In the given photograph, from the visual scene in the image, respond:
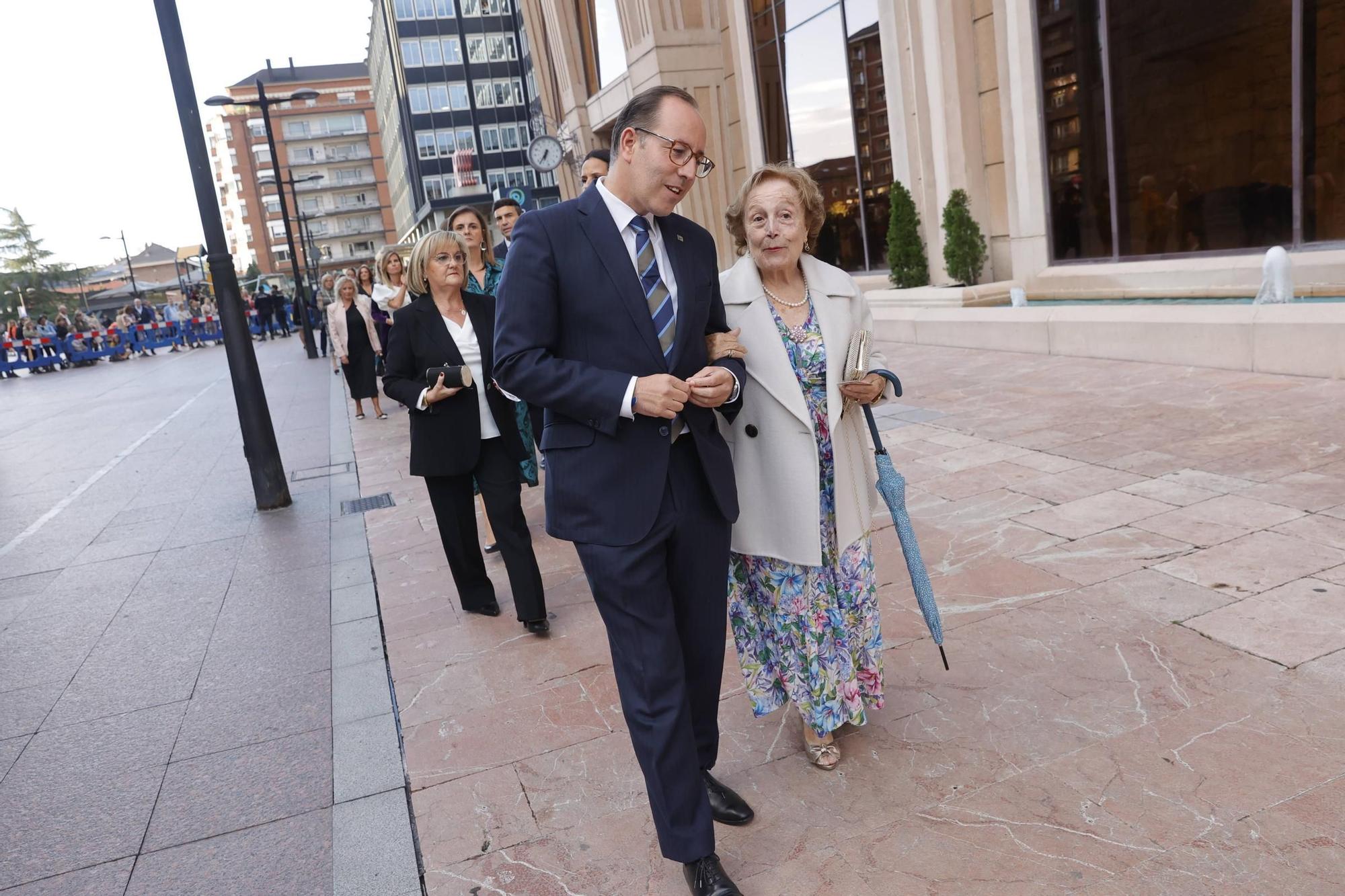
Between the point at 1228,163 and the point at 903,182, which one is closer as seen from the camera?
the point at 1228,163

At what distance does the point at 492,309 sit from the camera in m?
4.93

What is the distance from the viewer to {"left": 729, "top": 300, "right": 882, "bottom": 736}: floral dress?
2.93m

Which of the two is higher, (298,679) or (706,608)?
(706,608)

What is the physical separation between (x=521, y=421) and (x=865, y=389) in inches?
115

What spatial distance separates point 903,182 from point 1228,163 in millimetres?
5237

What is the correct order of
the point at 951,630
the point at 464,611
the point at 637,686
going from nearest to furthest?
the point at 637,686 → the point at 951,630 → the point at 464,611

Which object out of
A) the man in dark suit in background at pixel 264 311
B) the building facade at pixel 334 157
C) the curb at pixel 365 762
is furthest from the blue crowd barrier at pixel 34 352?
the building facade at pixel 334 157

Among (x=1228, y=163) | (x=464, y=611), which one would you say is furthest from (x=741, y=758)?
(x=1228, y=163)

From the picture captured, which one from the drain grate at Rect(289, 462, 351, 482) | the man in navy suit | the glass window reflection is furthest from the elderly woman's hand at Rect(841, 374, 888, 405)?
the glass window reflection

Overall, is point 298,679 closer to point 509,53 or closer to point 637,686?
point 637,686

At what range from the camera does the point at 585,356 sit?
2.40 m

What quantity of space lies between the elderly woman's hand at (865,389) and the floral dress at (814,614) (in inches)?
3.0

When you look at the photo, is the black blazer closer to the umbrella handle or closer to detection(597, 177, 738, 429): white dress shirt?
the umbrella handle

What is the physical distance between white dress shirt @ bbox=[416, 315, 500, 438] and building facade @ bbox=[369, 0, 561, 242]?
69674 millimetres
